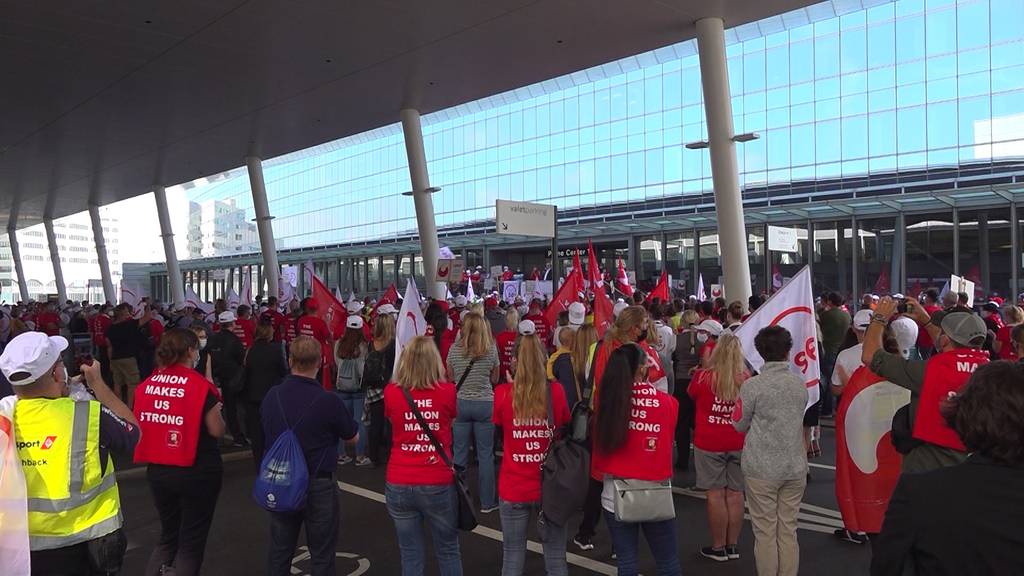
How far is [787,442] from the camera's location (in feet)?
16.4

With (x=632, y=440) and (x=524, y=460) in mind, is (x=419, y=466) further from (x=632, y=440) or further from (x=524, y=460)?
(x=632, y=440)

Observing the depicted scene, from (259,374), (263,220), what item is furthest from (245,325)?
(263,220)

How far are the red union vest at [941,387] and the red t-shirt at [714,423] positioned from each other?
1883 millimetres

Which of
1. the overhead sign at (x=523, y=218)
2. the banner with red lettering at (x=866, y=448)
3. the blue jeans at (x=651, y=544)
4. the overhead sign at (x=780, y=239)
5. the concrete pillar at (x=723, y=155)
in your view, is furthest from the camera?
the overhead sign at (x=780, y=239)

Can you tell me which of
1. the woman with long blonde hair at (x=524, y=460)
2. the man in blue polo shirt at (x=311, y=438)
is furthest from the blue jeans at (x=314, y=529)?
the woman with long blonde hair at (x=524, y=460)

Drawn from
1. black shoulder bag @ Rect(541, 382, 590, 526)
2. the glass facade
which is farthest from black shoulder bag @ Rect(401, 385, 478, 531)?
the glass facade

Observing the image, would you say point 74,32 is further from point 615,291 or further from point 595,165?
point 595,165

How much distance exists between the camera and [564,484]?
4.52 meters

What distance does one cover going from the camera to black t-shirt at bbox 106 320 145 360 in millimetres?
12969

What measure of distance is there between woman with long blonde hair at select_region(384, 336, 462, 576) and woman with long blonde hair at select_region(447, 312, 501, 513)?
8.42ft

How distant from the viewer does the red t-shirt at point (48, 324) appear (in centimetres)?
1580

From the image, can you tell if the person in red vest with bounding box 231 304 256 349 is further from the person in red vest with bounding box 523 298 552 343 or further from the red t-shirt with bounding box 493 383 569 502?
the red t-shirt with bounding box 493 383 569 502

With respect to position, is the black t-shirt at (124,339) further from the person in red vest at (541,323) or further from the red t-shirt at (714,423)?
the red t-shirt at (714,423)

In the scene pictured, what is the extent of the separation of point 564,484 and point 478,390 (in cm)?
311
